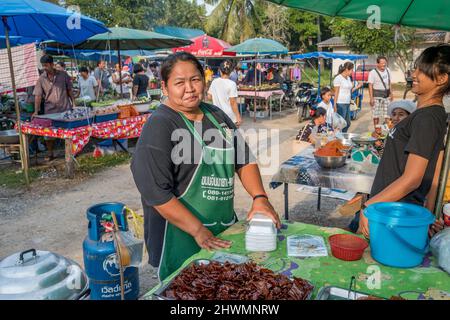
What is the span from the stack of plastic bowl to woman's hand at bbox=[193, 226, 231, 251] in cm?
11

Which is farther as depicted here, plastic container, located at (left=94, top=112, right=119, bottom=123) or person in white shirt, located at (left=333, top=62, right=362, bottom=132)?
person in white shirt, located at (left=333, top=62, right=362, bottom=132)

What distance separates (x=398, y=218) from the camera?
5.44 ft

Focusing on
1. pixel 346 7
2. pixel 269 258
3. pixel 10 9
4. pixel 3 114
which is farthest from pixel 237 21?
pixel 269 258

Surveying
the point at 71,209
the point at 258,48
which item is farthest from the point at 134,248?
the point at 258,48

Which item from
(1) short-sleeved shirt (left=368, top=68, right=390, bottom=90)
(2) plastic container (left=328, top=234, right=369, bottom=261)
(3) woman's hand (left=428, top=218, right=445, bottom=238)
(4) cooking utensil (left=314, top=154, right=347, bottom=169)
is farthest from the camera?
(1) short-sleeved shirt (left=368, top=68, right=390, bottom=90)

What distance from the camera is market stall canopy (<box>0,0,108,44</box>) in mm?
5121

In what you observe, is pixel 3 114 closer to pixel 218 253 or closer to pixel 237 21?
pixel 218 253

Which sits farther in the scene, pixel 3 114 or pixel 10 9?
pixel 3 114

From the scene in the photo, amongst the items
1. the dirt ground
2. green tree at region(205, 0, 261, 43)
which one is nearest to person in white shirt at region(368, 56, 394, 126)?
the dirt ground

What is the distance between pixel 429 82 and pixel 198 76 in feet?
4.03

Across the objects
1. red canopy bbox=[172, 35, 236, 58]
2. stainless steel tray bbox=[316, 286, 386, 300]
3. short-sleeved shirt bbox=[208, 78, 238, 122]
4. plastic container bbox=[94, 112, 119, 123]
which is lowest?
stainless steel tray bbox=[316, 286, 386, 300]

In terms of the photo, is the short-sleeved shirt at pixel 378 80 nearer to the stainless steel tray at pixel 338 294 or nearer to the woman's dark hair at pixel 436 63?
the woman's dark hair at pixel 436 63

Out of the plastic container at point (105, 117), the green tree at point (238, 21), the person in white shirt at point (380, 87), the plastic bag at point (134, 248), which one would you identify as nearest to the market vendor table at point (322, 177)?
the plastic bag at point (134, 248)

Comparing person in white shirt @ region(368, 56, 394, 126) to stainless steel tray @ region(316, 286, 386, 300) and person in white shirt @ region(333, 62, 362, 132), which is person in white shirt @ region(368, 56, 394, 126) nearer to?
person in white shirt @ region(333, 62, 362, 132)
